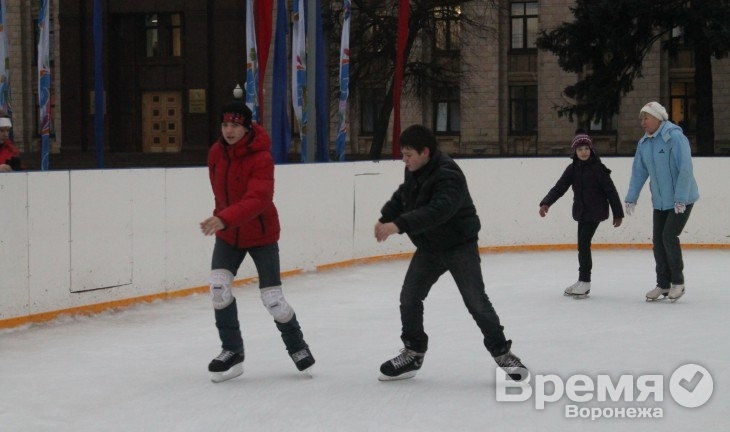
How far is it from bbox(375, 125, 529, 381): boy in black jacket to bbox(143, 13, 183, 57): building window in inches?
1395

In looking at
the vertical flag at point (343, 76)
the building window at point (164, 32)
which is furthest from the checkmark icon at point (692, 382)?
the building window at point (164, 32)

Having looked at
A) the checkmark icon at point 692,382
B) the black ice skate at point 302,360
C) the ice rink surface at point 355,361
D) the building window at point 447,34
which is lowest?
the ice rink surface at point 355,361

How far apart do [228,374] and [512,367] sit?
1.67m

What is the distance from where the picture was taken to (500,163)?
1625 centimetres

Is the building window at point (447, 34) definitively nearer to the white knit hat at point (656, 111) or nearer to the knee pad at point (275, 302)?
the white knit hat at point (656, 111)

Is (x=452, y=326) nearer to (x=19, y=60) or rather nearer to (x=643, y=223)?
(x=643, y=223)

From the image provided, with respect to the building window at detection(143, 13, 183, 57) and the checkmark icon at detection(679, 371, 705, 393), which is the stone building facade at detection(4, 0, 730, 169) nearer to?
the building window at detection(143, 13, 183, 57)

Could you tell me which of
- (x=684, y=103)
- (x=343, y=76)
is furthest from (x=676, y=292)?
(x=684, y=103)

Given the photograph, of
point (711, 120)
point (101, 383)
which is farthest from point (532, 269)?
point (711, 120)

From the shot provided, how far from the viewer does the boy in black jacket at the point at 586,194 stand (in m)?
10.6

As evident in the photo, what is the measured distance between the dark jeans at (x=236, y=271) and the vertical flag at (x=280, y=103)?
9207mm

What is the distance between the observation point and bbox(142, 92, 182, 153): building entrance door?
135 feet

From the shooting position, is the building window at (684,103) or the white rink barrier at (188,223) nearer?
the white rink barrier at (188,223)

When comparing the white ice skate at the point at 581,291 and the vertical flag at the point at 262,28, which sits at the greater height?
the vertical flag at the point at 262,28
